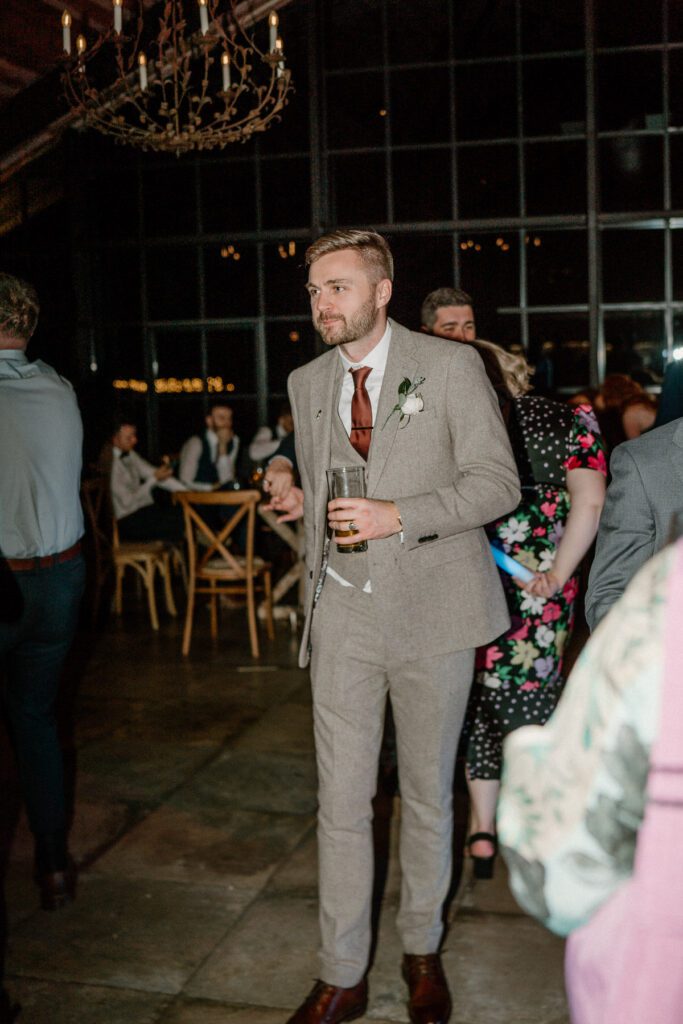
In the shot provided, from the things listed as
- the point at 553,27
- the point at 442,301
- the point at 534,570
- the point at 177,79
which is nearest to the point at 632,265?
the point at 553,27

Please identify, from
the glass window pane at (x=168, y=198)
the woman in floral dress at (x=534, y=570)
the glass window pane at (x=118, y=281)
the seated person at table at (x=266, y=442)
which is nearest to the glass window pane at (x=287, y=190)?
the glass window pane at (x=168, y=198)

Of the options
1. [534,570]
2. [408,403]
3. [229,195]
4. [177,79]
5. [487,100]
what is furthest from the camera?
[229,195]

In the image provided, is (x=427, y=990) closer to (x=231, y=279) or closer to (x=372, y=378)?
(x=372, y=378)

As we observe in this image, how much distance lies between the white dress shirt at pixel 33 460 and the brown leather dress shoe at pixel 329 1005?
1462mm

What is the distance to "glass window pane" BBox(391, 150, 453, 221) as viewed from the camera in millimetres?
9648

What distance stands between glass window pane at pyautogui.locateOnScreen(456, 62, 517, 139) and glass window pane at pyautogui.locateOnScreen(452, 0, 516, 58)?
0.43ft

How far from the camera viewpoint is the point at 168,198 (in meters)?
10.1

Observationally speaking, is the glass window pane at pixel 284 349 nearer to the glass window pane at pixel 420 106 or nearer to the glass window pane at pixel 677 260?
the glass window pane at pixel 420 106

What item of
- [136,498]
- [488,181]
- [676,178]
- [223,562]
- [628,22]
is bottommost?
[223,562]

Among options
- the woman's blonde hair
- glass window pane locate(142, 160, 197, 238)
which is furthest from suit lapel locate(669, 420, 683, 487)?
glass window pane locate(142, 160, 197, 238)

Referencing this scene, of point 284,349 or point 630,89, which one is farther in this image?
point 284,349

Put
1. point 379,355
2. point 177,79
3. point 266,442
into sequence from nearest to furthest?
point 379,355, point 177,79, point 266,442

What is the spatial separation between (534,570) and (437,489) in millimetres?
964

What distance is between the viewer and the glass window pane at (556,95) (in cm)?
932
